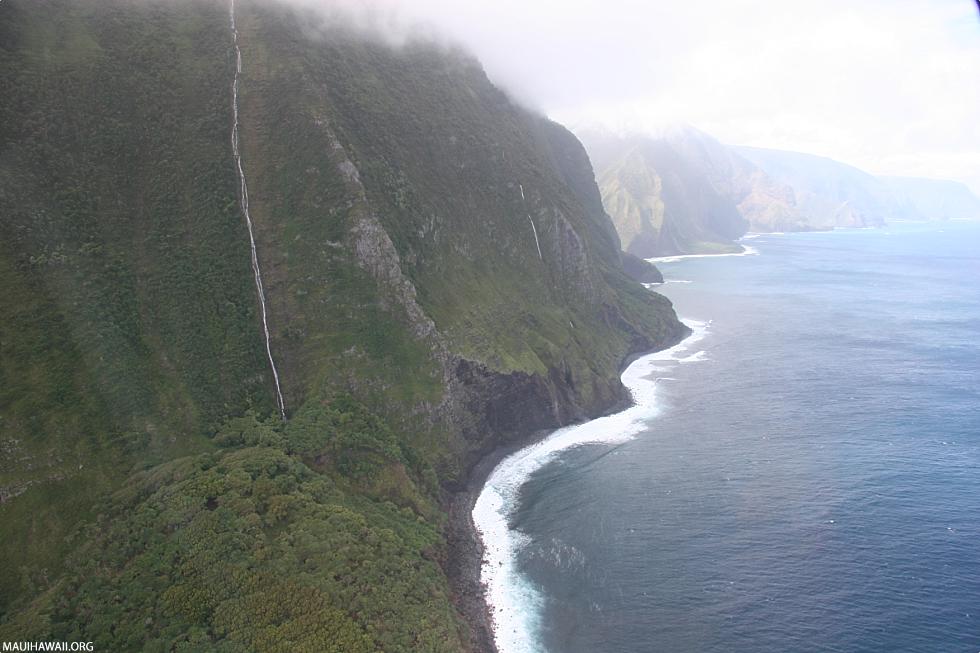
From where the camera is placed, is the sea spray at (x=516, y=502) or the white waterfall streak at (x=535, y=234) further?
the white waterfall streak at (x=535, y=234)

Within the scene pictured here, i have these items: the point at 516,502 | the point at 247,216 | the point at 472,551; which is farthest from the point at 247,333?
the point at 516,502

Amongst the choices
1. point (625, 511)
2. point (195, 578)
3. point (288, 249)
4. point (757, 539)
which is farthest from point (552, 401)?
point (195, 578)

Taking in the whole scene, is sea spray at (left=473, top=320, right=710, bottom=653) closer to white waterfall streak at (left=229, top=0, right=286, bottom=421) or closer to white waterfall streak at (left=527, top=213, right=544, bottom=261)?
white waterfall streak at (left=229, top=0, right=286, bottom=421)

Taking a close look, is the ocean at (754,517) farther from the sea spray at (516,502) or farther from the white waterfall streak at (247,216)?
the white waterfall streak at (247,216)

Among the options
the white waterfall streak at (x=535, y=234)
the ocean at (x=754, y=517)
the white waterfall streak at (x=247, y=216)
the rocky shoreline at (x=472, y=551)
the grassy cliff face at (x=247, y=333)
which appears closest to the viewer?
the grassy cliff face at (x=247, y=333)

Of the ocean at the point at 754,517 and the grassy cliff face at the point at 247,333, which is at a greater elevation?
the grassy cliff face at the point at 247,333

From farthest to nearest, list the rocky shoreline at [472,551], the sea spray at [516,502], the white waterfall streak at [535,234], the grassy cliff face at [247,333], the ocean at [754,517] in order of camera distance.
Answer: the white waterfall streak at [535,234], the sea spray at [516,502], the rocky shoreline at [472,551], the ocean at [754,517], the grassy cliff face at [247,333]

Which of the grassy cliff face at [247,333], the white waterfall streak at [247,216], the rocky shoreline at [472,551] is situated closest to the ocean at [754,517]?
the rocky shoreline at [472,551]
